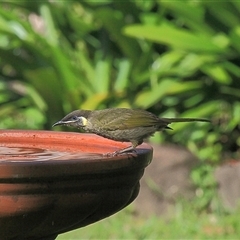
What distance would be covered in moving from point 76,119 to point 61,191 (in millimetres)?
1378

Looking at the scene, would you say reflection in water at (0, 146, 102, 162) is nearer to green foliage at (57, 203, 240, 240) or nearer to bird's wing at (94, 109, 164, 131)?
bird's wing at (94, 109, 164, 131)

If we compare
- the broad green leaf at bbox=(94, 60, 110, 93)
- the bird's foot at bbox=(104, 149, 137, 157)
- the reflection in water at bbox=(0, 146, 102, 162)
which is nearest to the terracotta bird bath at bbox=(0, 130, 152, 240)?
the bird's foot at bbox=(104, 149, 137, 157)

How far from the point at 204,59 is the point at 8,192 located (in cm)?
491

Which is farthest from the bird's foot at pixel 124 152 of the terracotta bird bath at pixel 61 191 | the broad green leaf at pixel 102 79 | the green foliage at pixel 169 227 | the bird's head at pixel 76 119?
the broad green leaf at pixel 102 79

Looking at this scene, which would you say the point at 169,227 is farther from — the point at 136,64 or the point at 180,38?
the point at 136,64

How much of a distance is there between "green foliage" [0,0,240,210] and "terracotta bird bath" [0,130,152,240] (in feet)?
13.0

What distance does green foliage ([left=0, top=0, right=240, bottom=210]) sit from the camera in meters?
6.89

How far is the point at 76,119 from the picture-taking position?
147 inches

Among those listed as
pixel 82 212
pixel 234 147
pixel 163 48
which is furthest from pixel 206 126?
pixel 82 212

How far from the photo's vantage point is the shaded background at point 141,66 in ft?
22.4

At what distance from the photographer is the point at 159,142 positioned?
294 inches

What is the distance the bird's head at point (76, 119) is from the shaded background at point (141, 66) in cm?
285

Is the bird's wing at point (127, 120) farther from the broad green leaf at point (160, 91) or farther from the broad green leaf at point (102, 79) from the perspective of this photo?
the broad green leaf at point (102, 79)

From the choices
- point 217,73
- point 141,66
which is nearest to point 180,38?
point 217,73
